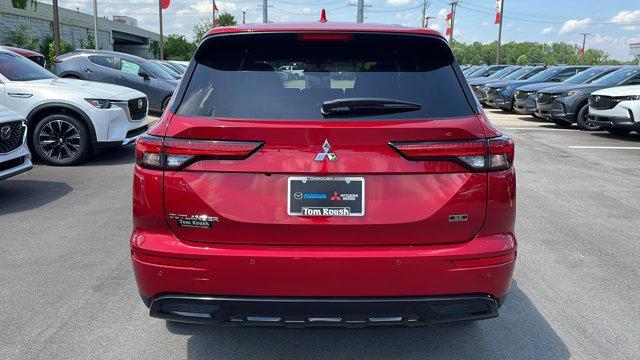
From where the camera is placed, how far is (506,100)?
1944cm

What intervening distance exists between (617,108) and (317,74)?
12.1 metres

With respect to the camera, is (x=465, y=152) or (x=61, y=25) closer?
(x=465, y=152)

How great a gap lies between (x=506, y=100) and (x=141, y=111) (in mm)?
13708

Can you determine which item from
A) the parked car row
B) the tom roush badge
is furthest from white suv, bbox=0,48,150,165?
the parked car row

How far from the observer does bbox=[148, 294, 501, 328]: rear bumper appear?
8.34 feet

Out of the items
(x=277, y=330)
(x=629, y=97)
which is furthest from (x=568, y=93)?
(x=277, y=330)

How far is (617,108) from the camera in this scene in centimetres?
1284

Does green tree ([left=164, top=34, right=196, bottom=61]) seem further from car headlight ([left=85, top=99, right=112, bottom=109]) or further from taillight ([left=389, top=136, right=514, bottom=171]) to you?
taillight ([left=389, top=136, right=514, bottom=171])

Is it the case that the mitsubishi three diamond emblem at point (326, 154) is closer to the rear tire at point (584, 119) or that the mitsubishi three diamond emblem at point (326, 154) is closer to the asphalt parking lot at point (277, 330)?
the asphalt parking lot at point (277, 330)

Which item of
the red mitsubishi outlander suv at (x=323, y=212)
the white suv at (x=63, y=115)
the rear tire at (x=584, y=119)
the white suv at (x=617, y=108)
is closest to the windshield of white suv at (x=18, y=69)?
the white suv at (x=63, y=115)

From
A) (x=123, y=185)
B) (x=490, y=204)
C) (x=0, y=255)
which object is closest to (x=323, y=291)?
(x=490, y=204)

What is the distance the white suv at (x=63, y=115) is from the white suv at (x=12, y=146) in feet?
6.30

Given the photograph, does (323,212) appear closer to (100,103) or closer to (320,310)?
(320,310)

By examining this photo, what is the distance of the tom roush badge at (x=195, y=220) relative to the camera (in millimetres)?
2533
